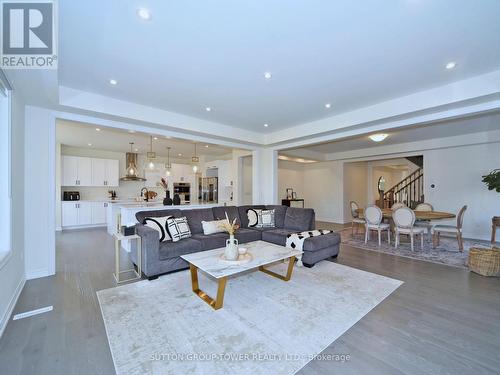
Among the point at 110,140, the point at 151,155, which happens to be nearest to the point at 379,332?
the point at 151,155

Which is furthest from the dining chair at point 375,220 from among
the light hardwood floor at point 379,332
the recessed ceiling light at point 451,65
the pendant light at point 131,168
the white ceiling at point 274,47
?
the pendant light at point 131,168

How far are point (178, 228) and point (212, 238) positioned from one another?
0.60 meters

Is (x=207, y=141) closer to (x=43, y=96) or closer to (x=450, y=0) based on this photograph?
(x=43, y=96)

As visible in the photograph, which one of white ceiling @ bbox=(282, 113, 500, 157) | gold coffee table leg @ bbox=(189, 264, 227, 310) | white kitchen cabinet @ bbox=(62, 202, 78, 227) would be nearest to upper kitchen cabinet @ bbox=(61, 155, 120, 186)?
white kitchen cabinet @ bbox=(62, 202, 78, 227)

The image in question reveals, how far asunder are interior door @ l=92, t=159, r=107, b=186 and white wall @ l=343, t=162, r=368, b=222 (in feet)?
29.0

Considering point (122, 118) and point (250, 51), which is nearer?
point (250, 51)

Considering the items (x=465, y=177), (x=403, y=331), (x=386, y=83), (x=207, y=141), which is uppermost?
(x=386, y=83)

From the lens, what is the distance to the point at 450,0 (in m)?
1.77

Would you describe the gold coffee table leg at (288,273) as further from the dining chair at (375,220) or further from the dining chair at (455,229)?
the dining chair at (455,229)

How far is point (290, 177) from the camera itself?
9.86m

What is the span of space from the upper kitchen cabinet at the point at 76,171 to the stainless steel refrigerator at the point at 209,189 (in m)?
3.85

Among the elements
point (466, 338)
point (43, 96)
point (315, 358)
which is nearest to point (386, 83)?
point (466, 338)

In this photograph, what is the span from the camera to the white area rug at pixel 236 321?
173 centimetres

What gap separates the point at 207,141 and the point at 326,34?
3592 mm
